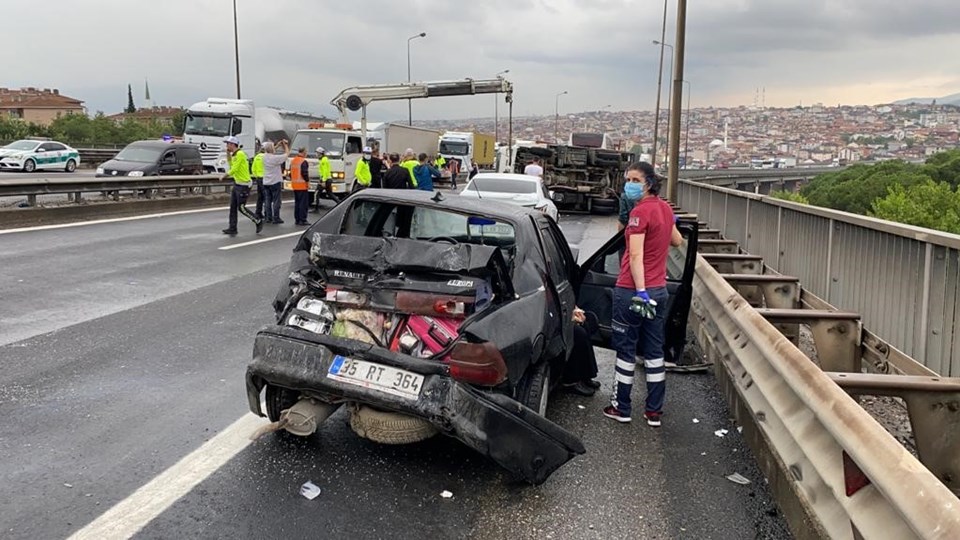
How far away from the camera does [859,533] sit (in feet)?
8.63

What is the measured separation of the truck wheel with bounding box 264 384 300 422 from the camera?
448 centimetres

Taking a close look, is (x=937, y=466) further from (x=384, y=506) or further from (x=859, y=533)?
(x=384, y=506)

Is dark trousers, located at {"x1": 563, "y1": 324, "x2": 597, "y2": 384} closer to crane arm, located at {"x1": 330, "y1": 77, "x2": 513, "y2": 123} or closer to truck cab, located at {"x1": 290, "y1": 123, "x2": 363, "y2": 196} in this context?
truck cab, located at {"x1": 290, "y1": 123, "x2": 363, "y2": 196}

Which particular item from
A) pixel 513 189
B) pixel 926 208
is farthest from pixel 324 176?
pixel 926 208

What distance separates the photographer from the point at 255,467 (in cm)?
412

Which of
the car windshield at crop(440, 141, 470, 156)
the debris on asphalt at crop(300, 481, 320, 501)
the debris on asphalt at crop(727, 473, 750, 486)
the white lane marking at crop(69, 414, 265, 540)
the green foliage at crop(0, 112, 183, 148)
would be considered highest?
the green foliage at crop(0, 112, 183, 148)

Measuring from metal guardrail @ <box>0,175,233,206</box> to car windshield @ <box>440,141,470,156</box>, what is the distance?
22727mm

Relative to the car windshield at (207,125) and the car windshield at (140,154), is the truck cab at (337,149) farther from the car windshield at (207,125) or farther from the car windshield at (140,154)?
the car windshield at (207,125)

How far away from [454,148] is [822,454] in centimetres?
4347

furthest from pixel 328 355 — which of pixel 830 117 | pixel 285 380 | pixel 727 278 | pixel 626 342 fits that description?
pixel 830 117

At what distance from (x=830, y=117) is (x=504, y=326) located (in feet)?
539

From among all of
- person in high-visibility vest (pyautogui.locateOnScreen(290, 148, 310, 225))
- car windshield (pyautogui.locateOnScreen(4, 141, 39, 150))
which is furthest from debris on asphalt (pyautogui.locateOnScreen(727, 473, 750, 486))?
car windshield (pyautogui.locateOnScreen(4, 141, 39, 150))

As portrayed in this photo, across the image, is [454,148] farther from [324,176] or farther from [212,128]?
[324,176]

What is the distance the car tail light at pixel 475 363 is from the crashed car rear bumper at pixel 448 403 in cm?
5
